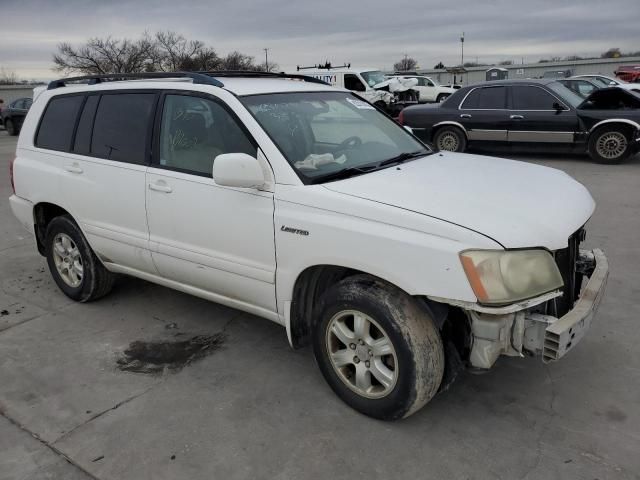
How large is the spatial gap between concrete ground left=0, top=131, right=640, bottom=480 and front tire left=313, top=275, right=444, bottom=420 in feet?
0.54

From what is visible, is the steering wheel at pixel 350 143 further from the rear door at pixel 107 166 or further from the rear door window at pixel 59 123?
the rear door window at pixel 59 123

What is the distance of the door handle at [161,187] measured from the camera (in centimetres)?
363

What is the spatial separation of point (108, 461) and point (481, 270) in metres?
2.05

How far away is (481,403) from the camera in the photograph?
A: 10.4 ft

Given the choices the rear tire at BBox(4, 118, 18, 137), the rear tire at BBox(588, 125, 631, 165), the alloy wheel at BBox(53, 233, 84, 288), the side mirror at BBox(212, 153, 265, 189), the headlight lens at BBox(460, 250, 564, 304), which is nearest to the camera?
the headlight lens at BBox(460, 250, 564, 304)

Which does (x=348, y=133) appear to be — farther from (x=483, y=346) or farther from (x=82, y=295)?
(x=82, y=295)

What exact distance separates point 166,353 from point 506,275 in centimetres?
245

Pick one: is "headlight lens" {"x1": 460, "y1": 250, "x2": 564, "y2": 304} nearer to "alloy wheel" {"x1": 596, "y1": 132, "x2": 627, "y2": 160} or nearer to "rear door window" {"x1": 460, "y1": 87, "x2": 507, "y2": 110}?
"alloy wheel" {"x1": 596, "y1": 132, "x2": 627, "y2": 160}

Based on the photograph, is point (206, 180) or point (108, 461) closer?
point (108, 461)

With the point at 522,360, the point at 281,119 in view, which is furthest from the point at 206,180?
the point at 522,360

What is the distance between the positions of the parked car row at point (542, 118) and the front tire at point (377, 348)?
929 centimetres

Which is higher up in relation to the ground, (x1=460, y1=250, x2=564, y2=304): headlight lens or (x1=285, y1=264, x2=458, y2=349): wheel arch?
(x1=460, y1=250, x2=564, y2=304): headlight lens

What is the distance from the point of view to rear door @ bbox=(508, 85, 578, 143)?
10680mm

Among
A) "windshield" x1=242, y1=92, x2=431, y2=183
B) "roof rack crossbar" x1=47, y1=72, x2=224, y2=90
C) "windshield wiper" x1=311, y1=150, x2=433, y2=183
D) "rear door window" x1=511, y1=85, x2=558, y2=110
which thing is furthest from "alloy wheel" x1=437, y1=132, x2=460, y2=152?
"roof rack crossbar" x1=47, y1=72, x2=224, y2=90
